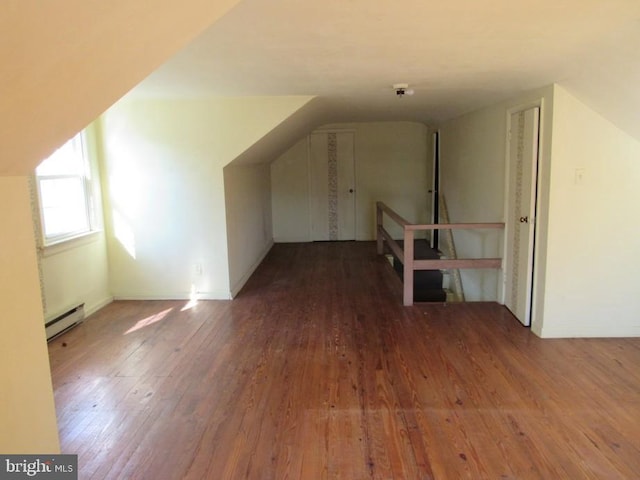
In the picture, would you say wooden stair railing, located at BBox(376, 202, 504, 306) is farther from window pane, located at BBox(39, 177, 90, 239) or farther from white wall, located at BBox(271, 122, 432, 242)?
white wall, located at BBox(271, 122, 432, 242)

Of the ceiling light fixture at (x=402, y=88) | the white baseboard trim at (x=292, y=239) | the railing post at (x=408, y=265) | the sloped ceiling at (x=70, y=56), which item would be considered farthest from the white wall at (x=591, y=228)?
the white baseboard trim at (x=292, y=239)

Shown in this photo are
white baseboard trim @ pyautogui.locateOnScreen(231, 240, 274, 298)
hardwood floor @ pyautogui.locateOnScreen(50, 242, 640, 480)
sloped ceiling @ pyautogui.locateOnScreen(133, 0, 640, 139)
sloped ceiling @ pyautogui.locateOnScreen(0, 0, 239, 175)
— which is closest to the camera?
sloped ceiling @ pyautogui.locateOnScreen(0, 0, 239, 175)

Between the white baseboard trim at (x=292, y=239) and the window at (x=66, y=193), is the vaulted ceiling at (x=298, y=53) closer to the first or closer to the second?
the window at (x=66, y=193)

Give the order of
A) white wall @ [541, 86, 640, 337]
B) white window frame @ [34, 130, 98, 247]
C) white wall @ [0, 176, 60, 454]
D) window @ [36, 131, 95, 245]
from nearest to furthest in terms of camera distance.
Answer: white wall @ [0, 176, 60, 454]
white wall @ [541, 86, 640, 337]
window @ [36, 131, 95, 245]
white window frame @ [34, 130, 98, 247]

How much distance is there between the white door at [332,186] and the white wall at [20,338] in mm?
6522

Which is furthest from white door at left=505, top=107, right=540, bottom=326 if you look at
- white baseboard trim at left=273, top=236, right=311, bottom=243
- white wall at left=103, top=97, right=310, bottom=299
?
white baseboard trim at left=273, top=236, right=311, bottom=243

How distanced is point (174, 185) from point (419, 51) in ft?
9.60

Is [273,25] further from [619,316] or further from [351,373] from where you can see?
[619,316]

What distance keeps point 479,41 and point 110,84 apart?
1875 mm

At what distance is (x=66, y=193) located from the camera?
4.09 m

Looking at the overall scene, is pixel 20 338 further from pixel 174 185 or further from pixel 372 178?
pixel 372 178

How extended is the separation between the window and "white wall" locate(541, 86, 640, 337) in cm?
413

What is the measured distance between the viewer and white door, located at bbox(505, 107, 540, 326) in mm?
3648

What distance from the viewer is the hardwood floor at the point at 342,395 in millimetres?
2125
